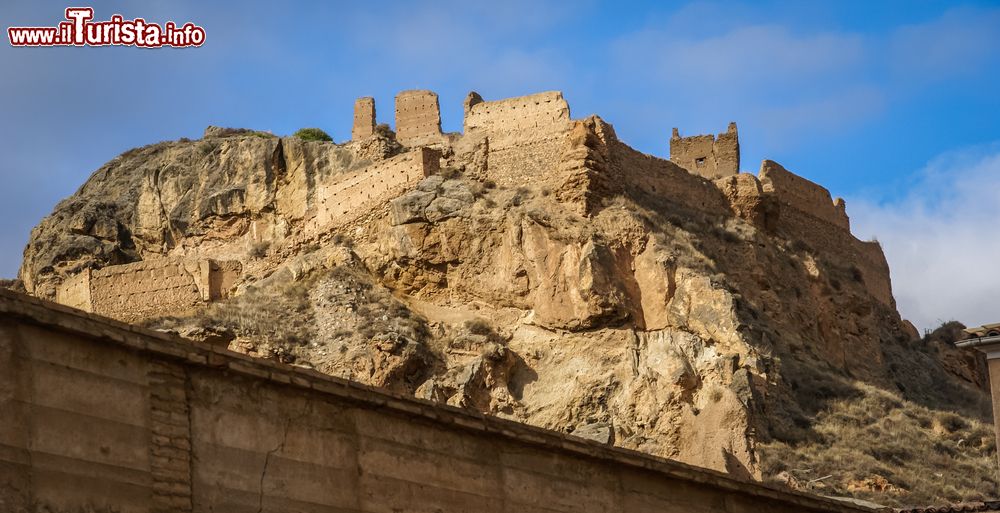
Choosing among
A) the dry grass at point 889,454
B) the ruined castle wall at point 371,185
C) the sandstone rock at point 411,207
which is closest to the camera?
the dry grass at point 889,454

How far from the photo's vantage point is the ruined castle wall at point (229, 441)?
15438 mm

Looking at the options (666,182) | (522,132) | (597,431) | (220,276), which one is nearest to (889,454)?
(597,431)

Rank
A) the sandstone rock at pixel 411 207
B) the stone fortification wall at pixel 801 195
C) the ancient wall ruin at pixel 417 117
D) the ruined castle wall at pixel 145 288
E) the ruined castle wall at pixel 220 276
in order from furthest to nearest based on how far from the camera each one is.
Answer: the ancient wall ruin at pixel 417 117, the stone fortification wall at pixel 801 195, the ruined castle wall at pixel 220 276, the ruined castle wall at pixel 145 288, the sandstone rock at pixel 411 207

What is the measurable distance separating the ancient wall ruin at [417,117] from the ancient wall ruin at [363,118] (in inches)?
34.7

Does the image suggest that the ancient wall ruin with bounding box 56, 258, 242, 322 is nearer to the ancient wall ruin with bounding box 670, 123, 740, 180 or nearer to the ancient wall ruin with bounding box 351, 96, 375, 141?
the ancient wall ruin with bounding box 351, 96, 375, 141

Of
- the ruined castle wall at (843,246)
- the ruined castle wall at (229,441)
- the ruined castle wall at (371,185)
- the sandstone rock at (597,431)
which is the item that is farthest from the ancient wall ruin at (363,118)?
the ruined castle wall at (229,441)

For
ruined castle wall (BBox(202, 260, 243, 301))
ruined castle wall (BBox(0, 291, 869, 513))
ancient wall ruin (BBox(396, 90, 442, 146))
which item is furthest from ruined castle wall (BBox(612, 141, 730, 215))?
ruined castle wall (BBox(0, 291, 869, 513))

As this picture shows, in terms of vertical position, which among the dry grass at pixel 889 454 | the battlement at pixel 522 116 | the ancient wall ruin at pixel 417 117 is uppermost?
the ancient wall ruin at pixel 417 117

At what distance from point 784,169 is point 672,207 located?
562 cm

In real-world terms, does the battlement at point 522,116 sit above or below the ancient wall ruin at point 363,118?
below

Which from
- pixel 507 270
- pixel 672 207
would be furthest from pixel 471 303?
pixel 672 207

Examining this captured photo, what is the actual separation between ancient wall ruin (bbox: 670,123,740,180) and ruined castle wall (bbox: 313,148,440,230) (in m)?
7.96

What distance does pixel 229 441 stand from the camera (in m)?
16.8

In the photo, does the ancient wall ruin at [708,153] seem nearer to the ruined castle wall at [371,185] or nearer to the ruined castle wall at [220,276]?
the ruined castle wall at [371,185]
